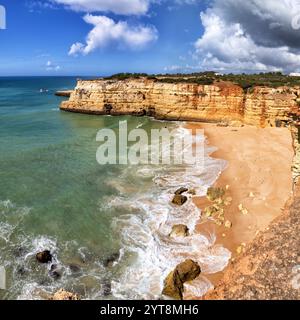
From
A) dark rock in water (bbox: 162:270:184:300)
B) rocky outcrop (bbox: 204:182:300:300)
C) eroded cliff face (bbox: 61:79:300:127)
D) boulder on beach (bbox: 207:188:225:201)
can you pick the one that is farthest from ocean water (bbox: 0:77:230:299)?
eroded cliff face (bbox: 61:79:300:127)

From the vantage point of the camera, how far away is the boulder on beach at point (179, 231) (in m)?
17.8

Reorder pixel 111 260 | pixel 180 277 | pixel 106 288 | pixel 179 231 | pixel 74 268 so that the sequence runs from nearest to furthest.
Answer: pixel 106 288
pixel 180 277
pixel 74 268
pixel 111 260
pixel 179 231

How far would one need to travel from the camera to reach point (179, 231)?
17.9m

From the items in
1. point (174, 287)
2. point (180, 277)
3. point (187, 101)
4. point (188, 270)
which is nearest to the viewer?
point (174, 287)

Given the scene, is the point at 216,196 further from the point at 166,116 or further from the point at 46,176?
the point at 166,116

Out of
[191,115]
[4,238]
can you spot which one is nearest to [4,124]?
[191,115]

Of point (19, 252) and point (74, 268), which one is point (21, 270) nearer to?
point (19, 252)

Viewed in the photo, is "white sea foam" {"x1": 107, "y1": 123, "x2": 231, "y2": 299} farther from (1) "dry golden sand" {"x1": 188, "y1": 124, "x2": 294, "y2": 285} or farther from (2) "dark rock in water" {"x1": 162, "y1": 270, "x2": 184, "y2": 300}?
(1) "dry golden sand" {"x1": 188, "y1": 124, "x2": 294, "y2": 285}

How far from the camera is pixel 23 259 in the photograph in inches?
629

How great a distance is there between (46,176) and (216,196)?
44.4 ft

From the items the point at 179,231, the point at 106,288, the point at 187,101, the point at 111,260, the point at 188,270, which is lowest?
the point at 106,288

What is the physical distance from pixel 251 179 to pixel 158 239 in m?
10.3

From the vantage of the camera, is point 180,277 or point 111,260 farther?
point 111,260

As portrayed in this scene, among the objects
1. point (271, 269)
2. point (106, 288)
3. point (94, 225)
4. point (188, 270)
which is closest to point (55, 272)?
point (106, 288)
